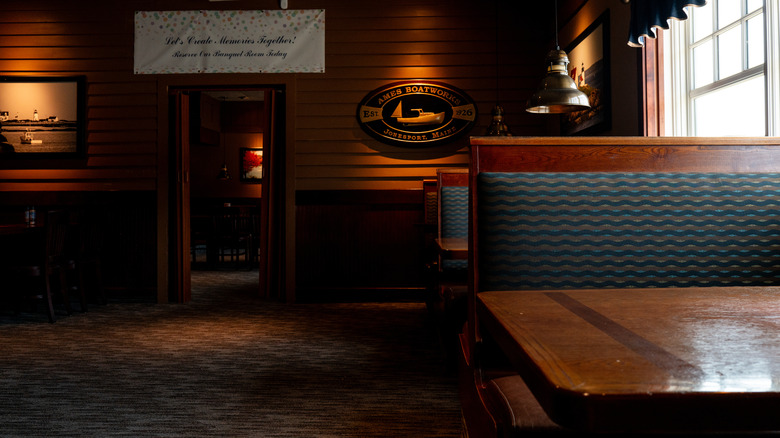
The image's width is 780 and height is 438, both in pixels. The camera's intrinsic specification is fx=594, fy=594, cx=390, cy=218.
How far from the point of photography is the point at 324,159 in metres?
6.10

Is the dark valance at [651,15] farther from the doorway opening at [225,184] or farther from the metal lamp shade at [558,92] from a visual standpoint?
the doorway opening at [225,184]

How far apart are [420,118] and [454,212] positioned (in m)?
1.80

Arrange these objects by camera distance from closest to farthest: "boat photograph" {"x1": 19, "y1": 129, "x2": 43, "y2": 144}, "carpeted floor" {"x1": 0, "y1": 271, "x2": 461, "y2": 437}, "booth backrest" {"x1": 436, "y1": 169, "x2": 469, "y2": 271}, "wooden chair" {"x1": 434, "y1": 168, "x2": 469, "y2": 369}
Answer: "carpeted floor" {"x1": 0, "y1": 271, "x2": 461, "y2": 437}
"wooden chair" {"x1": 434, "y1": 168, "x2": 469, "y2": 369}
"booth backrest" {"x1": 436, "y1": 169, "x2": 469, "y2": 271}
"boat photograph" {"x1": 19, "y1": 129, "x2": 43, "y2": 144}

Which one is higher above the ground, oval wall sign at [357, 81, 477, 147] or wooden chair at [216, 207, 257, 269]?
oval wall sign at [357, 81, 477, 147]

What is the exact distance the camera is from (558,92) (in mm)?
3357

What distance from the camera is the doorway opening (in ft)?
20.0

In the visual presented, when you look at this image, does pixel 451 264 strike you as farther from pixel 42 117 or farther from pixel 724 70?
pixel 42 117

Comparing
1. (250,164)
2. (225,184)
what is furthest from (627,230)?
(225,184)

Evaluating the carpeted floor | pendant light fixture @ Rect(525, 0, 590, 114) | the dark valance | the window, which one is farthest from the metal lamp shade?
the carpeted floor

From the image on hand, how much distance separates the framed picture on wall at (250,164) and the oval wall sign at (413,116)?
6971 millimetres

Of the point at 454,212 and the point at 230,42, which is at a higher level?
the point at 230,42

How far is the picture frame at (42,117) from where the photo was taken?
19.9 feet

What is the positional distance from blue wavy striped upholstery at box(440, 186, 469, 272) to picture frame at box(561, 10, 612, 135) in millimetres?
1128

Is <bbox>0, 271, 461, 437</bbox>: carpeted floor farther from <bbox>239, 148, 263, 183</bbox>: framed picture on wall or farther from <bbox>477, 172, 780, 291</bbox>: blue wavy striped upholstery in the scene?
<bbox>239, 148, 263, 183</bbox>: framed picture on wall
